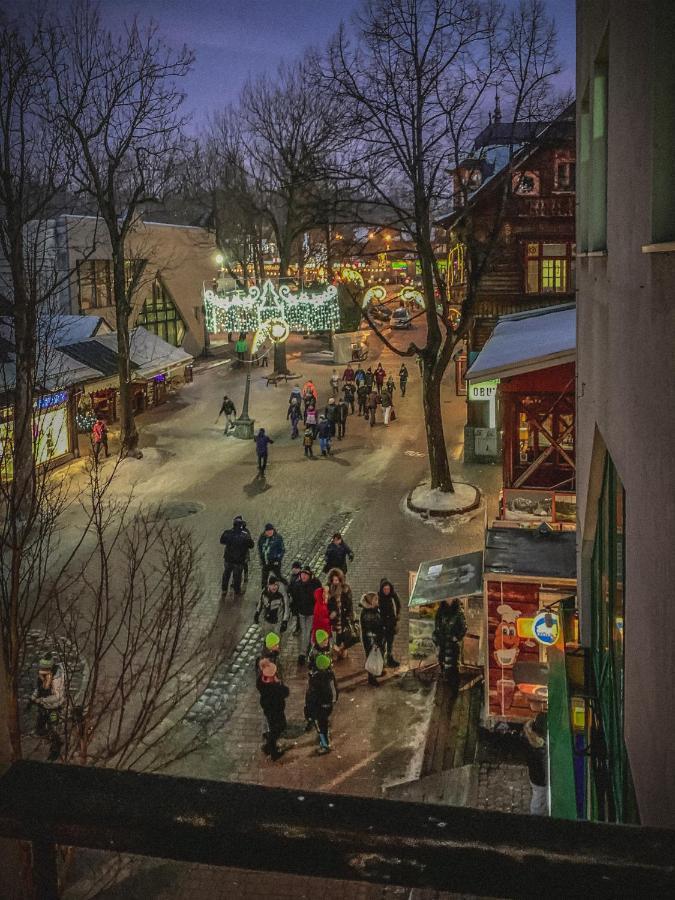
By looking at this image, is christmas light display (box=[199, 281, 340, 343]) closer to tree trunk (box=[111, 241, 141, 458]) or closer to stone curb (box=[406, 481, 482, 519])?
tree trunk (box=[111, 241, 141, 458])

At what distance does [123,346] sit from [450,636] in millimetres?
16220

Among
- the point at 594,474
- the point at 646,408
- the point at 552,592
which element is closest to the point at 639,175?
the point at 646,408

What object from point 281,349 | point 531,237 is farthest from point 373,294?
point 281,349

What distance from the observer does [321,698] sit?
10.0 metres

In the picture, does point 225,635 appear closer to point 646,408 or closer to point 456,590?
point 456,590

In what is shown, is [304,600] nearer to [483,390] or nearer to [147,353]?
[483,390]

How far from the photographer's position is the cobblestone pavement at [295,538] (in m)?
9.66

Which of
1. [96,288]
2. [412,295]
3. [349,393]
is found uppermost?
[96,288]

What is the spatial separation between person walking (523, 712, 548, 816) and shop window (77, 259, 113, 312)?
28423 millimetres

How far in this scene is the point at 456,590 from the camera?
11.0 metres

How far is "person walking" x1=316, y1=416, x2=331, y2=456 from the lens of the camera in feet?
82.5

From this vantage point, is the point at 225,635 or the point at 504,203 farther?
the point at 504,203

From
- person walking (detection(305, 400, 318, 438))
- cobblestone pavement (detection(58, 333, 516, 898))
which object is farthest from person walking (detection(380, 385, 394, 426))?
person walking (detection(305, 400, 318, 438))

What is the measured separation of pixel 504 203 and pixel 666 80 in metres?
17.4
